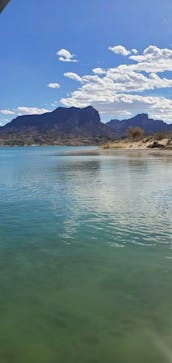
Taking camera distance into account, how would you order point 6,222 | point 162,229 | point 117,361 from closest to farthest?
point 117,361 < point 162,229 < point 6,222

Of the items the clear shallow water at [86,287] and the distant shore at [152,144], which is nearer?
the clear shallow water at [86,287]

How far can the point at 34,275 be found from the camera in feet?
44.2

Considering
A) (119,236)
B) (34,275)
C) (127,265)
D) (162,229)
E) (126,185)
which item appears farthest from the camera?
(126,185)

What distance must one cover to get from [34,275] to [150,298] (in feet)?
15.8

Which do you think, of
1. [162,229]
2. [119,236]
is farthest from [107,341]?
[162,229]

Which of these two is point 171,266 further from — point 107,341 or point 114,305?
point 107,341

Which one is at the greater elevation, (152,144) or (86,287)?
(152,144)

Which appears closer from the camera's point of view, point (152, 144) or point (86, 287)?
point (86, 287)

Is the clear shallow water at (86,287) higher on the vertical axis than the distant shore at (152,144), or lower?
lower

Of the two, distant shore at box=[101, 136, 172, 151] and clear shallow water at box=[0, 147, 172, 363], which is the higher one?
distant shore at box=[101, 136, 172, 151]

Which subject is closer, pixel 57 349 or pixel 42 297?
pixel 57 349

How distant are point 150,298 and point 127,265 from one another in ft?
10.4

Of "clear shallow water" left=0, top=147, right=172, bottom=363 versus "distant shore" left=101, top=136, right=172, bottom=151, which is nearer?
"clear shallow water" left=0, top=147, right=172, bottom=363

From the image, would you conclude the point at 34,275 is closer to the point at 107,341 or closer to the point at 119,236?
the point at 107,341
